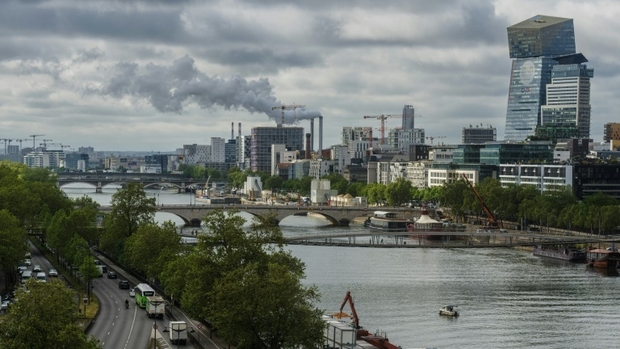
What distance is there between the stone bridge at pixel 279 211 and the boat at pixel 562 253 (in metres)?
30.1

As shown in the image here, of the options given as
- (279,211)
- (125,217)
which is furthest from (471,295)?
(279,211)

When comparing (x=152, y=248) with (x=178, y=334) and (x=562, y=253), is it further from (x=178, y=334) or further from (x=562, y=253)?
(x=562, y=253)

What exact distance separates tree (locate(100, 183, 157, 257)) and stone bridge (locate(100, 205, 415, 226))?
3255 cm

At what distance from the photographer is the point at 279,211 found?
338ft

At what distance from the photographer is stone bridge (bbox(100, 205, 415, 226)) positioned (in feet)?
324

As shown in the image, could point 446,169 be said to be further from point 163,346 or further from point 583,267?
point 163,346

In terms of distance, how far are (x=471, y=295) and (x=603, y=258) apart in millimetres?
18058

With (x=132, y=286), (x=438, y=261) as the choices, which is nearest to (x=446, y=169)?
(x=438, y=261)

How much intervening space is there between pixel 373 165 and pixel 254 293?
407ft

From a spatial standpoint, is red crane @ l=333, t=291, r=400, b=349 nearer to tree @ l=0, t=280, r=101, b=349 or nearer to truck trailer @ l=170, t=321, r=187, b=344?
truck trailer @ l=170, t=321, r=187, b=344

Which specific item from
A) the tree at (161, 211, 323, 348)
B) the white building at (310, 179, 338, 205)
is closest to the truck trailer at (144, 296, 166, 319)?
the tree at (161, 211, 323, 348)

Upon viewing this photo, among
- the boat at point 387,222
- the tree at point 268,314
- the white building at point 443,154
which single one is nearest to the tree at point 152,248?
the tree at point 268,314

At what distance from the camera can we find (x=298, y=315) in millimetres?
34531

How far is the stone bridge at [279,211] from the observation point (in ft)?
324
